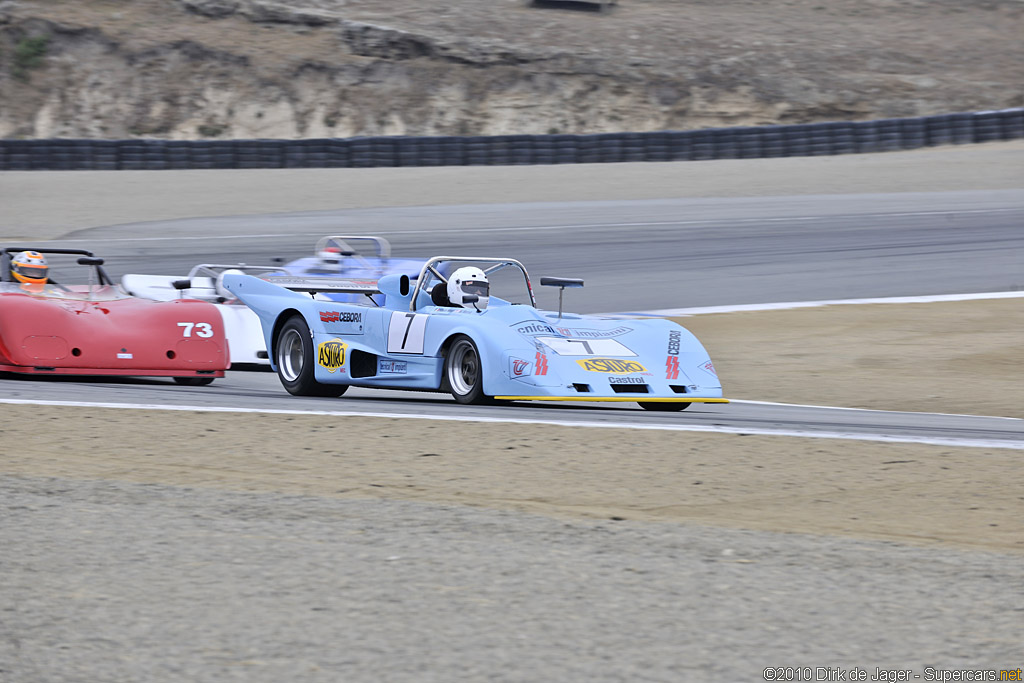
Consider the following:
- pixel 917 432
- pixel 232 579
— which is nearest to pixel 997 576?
pixel 232 579

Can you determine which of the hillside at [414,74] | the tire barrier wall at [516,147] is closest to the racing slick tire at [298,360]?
the tire barrier wall at [516,147]

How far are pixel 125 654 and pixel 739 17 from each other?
4407 cm

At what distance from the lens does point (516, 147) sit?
3016cm

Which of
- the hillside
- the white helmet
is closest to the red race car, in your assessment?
the white helmet

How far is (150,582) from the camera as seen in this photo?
453cm

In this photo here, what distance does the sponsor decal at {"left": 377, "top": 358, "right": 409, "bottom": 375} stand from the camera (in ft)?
32.6

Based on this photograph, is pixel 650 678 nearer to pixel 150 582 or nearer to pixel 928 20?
pixel 150 582

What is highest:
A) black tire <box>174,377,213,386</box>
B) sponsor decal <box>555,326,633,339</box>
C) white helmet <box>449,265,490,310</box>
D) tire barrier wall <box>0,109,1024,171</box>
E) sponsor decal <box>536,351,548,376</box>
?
white helmet <box>449,265,490,310</box>

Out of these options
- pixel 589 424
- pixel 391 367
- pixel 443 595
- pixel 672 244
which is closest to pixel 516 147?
pixel 672 244

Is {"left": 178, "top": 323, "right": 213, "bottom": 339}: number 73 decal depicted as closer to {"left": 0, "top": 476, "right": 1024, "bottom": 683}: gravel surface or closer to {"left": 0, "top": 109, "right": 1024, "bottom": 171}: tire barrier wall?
{"left": 0, "top": 476, "right": 1024, "bottom": 683}: gravel surface

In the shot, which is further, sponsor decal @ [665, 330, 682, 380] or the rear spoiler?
the rear spoiler

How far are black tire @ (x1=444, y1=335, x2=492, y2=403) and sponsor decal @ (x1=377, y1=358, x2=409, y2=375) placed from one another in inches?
16.1

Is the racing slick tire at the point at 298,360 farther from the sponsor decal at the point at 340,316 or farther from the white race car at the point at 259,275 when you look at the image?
the white race car at the point at 259,275

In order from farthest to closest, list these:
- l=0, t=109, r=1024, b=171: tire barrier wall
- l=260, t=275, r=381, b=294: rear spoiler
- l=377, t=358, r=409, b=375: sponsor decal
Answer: l=0, t=109, r=1024, b=171: tire barrier wall → l=260, t=275, r=381, b=294: rear spoiler → l=377, t=358, r=409, b=375: sponsor decal
